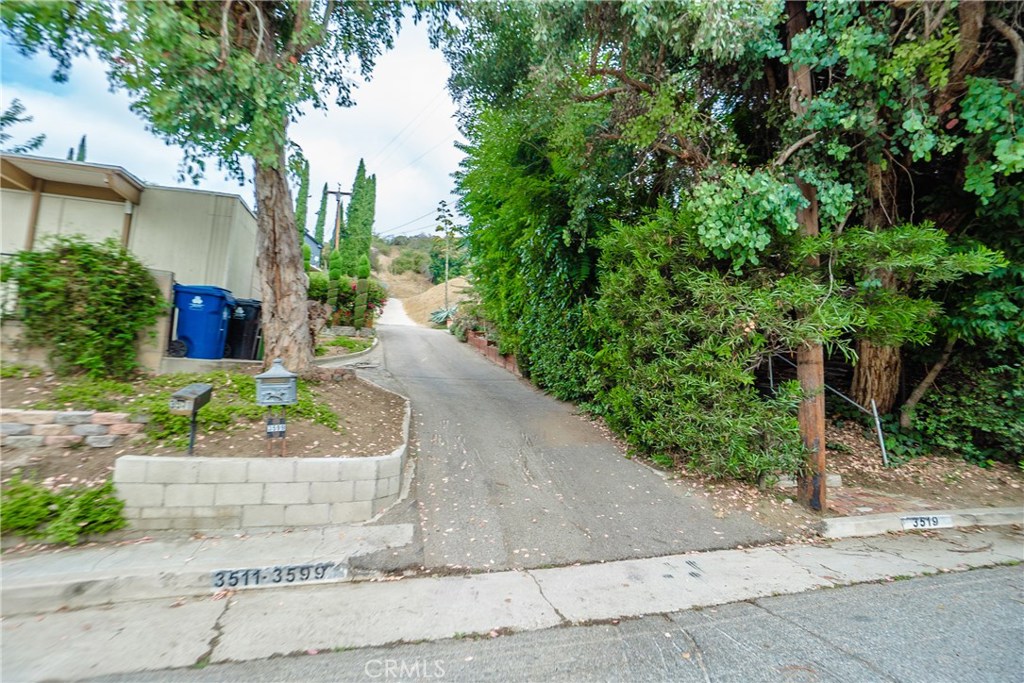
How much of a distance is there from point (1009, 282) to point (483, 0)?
8.13 metres

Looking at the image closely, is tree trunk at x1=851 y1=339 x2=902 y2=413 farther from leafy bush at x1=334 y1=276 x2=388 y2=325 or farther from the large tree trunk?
leafy bush at x1=334 y1=276 x2=388 y2=325

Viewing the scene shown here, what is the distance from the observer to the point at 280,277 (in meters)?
5.96

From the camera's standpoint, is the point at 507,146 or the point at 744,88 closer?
the point at 744,88

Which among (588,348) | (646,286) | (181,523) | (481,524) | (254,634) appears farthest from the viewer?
(588,348)

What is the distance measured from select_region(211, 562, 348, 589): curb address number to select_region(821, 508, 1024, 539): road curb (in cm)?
489

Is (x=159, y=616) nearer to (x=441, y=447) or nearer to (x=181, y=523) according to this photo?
(x=181, y=523)

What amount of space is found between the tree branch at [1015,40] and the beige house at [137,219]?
10454 millimetres

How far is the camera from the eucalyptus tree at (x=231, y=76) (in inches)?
168

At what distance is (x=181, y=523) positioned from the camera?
3.72 m

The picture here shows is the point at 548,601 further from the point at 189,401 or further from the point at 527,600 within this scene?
the point at 189,401

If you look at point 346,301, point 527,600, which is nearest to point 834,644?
point 527,600

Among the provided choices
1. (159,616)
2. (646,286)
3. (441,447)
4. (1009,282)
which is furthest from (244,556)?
(1009,282)

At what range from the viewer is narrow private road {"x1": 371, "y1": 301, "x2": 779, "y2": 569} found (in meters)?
4.02

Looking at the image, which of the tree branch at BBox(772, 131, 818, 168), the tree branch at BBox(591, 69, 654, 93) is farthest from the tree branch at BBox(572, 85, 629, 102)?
the tree branch at BBox(772, 131, 818, 168)
